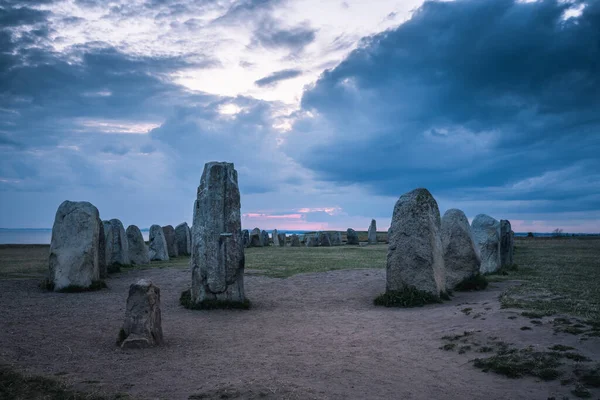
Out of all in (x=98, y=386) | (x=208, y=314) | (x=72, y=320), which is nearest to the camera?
(x=98, y=386)

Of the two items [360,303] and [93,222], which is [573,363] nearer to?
[360,303]

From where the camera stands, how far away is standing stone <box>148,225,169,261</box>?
2828 centimetres

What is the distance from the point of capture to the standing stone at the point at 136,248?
2503cm

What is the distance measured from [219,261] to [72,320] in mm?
3758

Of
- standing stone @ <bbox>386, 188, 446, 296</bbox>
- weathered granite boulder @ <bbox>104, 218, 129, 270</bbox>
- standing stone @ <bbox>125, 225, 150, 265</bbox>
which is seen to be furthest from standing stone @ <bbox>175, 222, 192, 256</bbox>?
standing stone @ <bbox>386, 188, 446, 296</bbox>

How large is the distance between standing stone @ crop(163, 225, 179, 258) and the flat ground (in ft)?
57.1

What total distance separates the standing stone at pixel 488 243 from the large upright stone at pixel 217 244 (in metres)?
11.0

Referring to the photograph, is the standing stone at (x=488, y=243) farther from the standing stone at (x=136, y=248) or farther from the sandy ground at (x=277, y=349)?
the standing stone at (x=136, y=248)

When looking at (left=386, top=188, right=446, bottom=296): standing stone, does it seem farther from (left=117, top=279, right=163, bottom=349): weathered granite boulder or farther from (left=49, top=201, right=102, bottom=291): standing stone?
(left=49, top=201, right=102, bottom=291): standing stone

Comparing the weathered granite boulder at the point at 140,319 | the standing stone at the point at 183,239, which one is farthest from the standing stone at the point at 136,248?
the weathered granite boulder at the point at 140,319

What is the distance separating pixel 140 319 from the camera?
26.6ft

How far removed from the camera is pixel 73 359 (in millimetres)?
7223

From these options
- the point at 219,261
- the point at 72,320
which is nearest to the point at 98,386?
the point at 72,320

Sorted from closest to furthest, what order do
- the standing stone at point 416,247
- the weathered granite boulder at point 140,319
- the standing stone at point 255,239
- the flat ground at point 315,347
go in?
the flat ground at point 315,347, the weathered granite boulder at point 140,319, the standing stone at point 416,247, the standing stone at point 255,239
